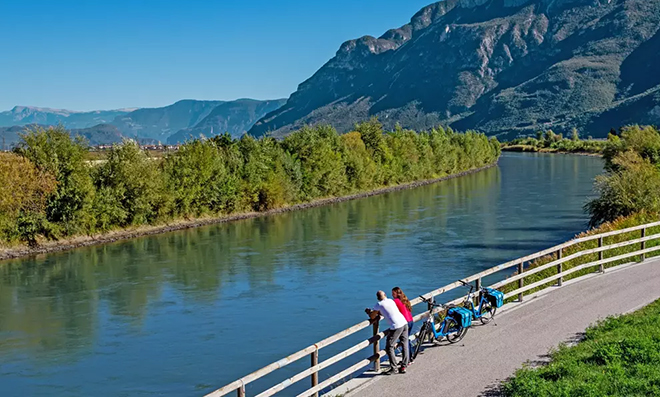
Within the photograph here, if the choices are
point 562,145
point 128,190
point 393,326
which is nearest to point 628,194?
point 393,326

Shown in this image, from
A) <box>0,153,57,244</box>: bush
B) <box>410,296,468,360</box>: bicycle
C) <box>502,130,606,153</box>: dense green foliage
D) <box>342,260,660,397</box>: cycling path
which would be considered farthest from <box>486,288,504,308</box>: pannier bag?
<box>502,130,606,153</box>: dense green foliage

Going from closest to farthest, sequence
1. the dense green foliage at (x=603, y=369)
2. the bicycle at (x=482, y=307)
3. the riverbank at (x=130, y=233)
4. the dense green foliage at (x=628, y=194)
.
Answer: the dense green foliage at (x=603, y=369) < the bicycle at (x=482, y=307) < the dense green foliage at (x=628, y=194) < the riverbank at (x=130, y=233)

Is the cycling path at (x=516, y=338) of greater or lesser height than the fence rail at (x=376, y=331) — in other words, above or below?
below

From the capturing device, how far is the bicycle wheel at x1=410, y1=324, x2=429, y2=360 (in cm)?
1371

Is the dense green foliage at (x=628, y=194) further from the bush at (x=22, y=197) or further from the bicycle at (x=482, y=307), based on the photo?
the bush at (x=22, y=197)

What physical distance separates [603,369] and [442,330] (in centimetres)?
366

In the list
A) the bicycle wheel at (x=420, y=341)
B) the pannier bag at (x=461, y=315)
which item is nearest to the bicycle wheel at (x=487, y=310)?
the pannier bag at (x=461, y=315)

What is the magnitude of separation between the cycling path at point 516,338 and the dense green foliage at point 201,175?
3435cm

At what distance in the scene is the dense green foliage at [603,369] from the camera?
1080cm

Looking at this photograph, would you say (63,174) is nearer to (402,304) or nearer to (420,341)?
(420,341)

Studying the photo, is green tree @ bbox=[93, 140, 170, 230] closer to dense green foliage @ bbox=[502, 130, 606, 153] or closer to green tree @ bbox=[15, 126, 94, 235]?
green tree @ bbox=[15, 126, 94, 235]

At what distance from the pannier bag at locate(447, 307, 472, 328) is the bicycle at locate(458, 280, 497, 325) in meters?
0.78

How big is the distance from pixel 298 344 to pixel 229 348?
6.62 ft

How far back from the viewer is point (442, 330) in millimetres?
14758
